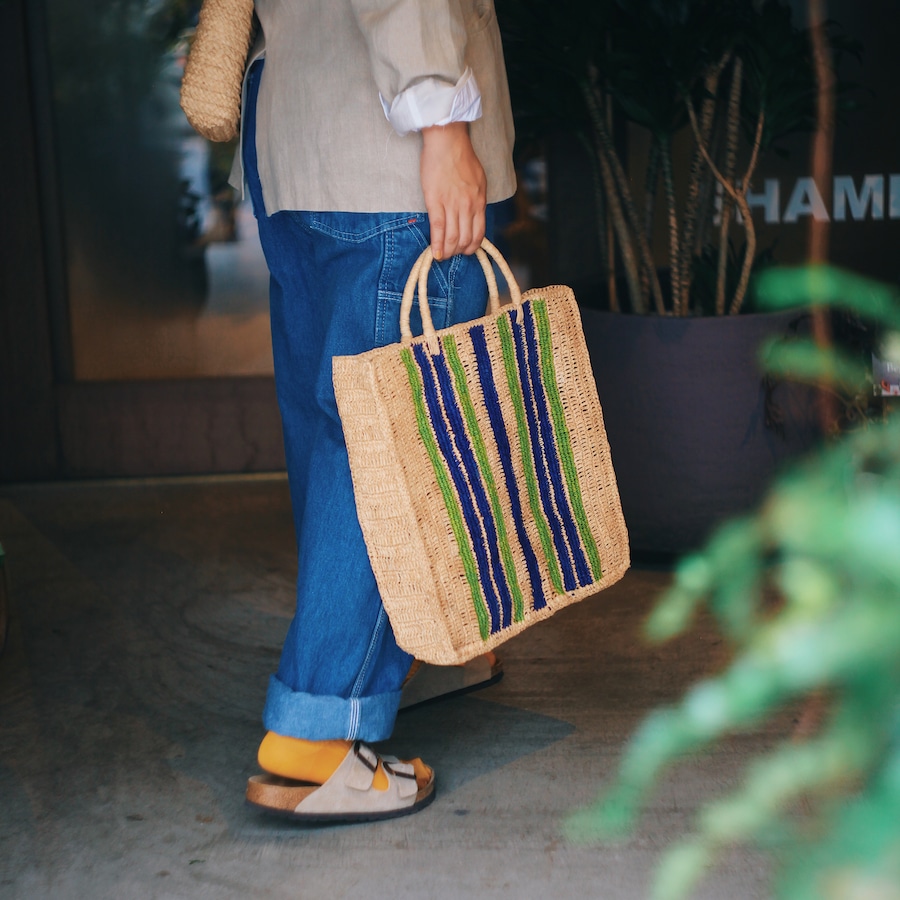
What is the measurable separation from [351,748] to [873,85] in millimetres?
2423

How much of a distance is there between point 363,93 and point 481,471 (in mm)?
523

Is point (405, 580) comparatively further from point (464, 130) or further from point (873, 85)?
point (873, 85)

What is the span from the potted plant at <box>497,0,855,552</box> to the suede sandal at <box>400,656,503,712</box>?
73 centimetres

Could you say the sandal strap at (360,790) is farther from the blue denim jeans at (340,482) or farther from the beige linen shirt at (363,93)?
the beige linen shirt at (363,93)

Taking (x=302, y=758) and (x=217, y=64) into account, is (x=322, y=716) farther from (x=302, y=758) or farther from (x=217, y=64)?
(x=217, y=64)

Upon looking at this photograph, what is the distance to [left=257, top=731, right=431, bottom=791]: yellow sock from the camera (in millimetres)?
1628

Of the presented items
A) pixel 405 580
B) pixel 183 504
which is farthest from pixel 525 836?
pixel 183 504

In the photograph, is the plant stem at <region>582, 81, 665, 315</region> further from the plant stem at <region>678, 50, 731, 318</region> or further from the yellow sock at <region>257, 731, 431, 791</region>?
the yellow sock at <region>257, 731, 431, 791</region>

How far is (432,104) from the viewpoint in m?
1.40

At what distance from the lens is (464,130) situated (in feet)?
4.86

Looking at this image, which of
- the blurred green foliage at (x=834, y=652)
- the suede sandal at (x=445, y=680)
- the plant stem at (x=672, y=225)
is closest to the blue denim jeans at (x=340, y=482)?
the suede sandal at (x=445, y=680)

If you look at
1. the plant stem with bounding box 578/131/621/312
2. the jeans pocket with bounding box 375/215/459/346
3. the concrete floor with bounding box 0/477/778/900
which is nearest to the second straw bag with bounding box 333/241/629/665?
the jeans pocket with bounding box 375/215/459/346

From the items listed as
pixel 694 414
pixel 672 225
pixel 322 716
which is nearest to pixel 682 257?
pixel 672 225

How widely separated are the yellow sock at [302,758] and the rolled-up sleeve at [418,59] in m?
0.85
